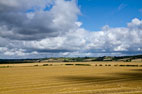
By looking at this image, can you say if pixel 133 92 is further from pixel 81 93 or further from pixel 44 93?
pixel 44 93

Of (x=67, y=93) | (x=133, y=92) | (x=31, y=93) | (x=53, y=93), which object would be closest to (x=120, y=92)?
(x=133, y=92)

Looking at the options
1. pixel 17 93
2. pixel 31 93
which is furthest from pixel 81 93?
pixel 17 93

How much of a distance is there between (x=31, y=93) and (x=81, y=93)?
4.47 meters

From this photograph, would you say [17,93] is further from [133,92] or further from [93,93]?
[133,92]

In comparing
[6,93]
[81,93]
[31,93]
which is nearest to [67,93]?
[81,93]

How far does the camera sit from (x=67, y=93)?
15.2 m

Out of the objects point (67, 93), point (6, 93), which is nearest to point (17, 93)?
point (6, 93)

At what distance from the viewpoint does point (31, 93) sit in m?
15.4

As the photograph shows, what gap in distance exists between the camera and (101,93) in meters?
14.8

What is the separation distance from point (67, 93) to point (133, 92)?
585cm

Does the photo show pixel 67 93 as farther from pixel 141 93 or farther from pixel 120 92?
pixel 141 93

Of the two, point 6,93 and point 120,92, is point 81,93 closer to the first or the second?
point 120,92

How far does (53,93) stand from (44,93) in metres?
0.81

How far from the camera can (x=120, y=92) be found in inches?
Answer: 599
